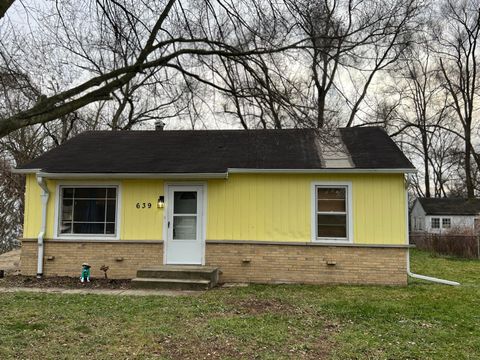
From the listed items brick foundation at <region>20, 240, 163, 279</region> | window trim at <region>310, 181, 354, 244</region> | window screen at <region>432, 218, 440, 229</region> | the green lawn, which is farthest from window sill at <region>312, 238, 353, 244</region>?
window screen at <region>432, 218, 440, 229</region>

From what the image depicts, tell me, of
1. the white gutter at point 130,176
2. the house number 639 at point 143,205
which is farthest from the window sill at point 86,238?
the white gutter at point 130,176

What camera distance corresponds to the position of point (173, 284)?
30.6ft

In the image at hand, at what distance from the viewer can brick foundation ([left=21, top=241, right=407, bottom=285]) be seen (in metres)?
9.91

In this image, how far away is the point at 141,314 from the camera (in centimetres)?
682

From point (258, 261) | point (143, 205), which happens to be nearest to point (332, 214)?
point (258, 261)

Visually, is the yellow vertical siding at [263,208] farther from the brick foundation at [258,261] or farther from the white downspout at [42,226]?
the brick foundation at [258,261]

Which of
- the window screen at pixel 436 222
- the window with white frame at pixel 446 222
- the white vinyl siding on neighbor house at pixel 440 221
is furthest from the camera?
the window screen at pixel 436 222

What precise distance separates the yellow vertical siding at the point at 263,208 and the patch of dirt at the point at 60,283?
1.09 meters

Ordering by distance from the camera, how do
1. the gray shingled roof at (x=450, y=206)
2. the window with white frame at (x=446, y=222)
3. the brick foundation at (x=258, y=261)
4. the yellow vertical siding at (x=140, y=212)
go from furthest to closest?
the window with white frame at (x=446, y=222) < the gray shingled roof at (x=450, y=206) < the yellow vertical siding at (x=140, y=212) < the brick foundation at (x=258, y=261)

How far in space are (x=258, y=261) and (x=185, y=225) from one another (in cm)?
205

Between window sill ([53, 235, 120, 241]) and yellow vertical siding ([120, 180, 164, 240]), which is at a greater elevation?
yellow vertical siding ([120, 180, 164, 240])

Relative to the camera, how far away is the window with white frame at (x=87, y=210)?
10805 mm

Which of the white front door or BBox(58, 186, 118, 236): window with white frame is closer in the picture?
the white front door

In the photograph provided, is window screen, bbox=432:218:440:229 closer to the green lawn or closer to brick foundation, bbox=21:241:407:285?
brick foundation, bbox=21:241:407:285
